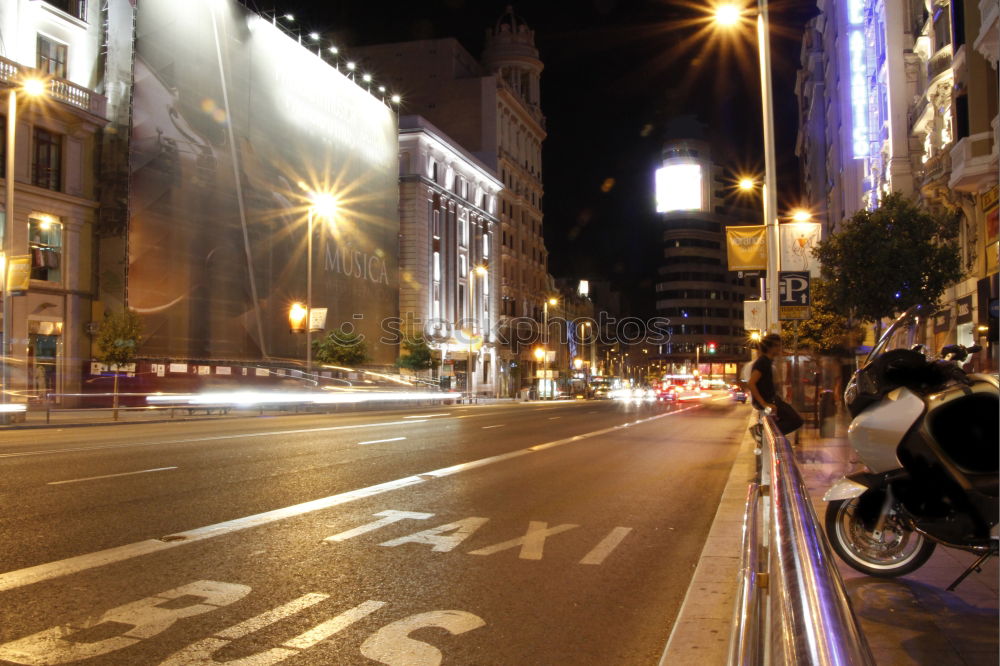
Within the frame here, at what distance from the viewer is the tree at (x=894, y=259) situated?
2609cm

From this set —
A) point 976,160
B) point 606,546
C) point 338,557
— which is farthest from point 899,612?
point 976,160

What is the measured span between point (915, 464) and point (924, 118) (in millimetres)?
32307

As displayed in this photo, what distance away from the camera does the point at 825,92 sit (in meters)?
67.2

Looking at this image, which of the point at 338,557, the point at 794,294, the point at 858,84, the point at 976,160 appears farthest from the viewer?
the point at 858,84

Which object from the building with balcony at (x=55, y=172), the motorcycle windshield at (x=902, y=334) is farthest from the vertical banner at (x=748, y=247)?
the building with balcony at (x=55, y=172)

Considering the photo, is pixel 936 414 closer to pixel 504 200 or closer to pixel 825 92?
pixel 825 92

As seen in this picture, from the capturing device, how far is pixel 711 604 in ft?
17.9

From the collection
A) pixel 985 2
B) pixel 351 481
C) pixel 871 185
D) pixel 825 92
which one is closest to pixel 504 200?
pixel 825 92

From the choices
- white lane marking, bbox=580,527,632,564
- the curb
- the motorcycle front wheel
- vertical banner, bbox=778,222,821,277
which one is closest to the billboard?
vertical banner, bbox=778,222,821,277

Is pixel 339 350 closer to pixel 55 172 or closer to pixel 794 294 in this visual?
pixel 55 172

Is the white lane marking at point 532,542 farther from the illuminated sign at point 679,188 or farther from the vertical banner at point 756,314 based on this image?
the illuminated sign at point 679,188

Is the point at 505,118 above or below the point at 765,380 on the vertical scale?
above

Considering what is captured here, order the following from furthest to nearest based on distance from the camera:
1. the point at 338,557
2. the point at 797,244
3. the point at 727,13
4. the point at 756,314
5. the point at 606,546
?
1. the point at 756,314
2. the point at 797,244
3. the point at 727,13
4. the point at 606,546
5. the point at 338,557

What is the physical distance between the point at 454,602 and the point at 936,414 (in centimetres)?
325
